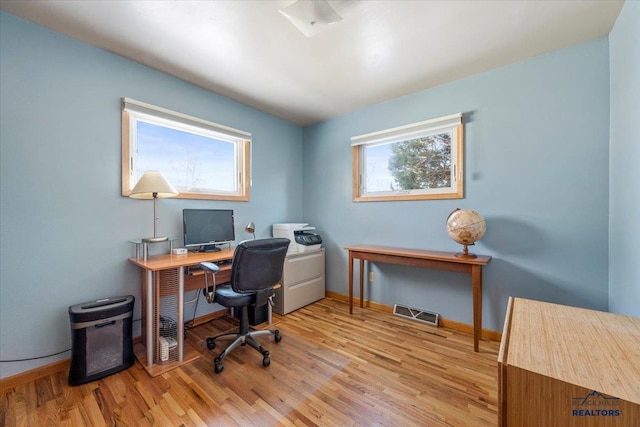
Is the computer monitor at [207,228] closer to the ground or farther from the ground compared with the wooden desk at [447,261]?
farther from the ground

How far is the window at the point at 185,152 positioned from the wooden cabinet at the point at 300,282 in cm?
102

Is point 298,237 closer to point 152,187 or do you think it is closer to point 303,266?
point 303,266

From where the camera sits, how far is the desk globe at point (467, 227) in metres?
2.15

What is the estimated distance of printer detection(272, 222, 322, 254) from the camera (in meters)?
3.10

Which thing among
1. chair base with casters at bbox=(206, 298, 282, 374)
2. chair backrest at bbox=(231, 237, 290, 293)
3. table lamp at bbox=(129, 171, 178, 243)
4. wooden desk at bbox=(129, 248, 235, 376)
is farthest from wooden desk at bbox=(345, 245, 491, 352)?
table lamp at bbox=(129, 171, 178, 243)

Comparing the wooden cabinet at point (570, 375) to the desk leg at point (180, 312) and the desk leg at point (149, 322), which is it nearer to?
the desk leg at point (180, 312)

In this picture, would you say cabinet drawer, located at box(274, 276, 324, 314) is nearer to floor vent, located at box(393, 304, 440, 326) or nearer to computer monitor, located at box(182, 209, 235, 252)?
computer monitor, located at box(182, 209, 235, 252)

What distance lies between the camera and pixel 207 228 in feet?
8.29

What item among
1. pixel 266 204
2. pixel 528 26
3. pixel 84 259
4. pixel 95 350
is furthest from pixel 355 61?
pixel 95 350

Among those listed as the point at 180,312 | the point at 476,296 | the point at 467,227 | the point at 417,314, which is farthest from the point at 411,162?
the point at 180,312

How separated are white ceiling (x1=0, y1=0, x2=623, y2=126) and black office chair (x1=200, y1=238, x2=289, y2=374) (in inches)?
61.8

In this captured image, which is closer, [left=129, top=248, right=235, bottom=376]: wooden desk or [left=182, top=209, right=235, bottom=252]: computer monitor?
[left=129, top=248, right=235, bottom=376]: wooden desk

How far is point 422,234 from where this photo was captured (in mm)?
2689

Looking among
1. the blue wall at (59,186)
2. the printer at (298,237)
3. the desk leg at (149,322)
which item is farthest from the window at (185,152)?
the desk leg at (149,322)
